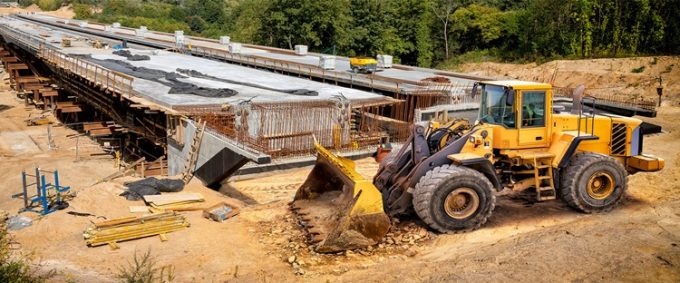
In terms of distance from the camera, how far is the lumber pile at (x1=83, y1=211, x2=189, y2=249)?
40.3 ft

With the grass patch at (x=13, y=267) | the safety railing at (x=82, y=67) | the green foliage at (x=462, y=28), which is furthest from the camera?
the green foliage at (x=462, y=28)

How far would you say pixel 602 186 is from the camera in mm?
13617

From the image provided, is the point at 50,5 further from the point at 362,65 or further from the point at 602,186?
the point at 602,186

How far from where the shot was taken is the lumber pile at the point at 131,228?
12297 mm

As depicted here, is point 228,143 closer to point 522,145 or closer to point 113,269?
point 113,269

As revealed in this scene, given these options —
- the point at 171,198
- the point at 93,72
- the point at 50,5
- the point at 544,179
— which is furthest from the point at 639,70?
the point at 50,5

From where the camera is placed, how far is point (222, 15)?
11100 cm

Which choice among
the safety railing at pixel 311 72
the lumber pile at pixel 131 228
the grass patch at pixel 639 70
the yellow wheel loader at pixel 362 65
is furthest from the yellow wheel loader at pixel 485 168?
the grass patch at pixel 639 70

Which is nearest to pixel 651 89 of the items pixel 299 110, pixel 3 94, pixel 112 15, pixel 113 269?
pixel 299 110

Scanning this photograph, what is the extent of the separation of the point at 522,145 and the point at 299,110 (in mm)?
9769

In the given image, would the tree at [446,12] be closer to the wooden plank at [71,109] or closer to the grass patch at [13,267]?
the wooden plank at [71,109]

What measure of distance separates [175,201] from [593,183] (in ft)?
34.3

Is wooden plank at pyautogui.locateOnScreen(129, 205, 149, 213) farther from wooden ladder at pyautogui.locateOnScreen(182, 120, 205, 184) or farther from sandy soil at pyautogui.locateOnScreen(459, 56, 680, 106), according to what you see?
sandy soil at pyautogui.locateOnScreen(459, 56, 680, 106)

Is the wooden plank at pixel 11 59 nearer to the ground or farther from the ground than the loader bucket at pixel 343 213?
farther from the ground
